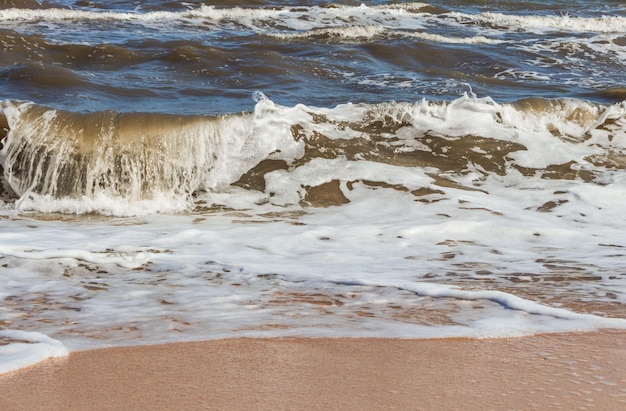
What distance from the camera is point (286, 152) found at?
22.7 ft

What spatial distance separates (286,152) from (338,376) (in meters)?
4.23

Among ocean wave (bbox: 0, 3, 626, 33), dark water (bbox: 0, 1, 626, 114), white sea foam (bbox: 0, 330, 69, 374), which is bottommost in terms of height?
white sea foam (bbox: 0, 330, 69, 374)

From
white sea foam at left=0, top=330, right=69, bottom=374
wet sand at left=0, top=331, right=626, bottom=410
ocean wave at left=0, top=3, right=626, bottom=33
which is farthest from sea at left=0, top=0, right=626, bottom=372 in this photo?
ocean wave at left=0, top=3, right=626, bottom=33

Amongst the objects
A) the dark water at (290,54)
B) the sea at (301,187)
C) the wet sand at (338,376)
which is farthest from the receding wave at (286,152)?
the wet sand at (338,376)

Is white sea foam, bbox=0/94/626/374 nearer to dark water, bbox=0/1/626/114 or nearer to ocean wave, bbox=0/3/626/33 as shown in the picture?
dark water, bbox=0/1/626/114

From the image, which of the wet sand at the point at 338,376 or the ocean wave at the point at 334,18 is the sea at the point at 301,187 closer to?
the wet sand at the point at 338,376

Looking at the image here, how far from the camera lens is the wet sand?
2570 millimetres

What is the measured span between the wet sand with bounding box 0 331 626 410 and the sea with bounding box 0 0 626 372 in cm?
14

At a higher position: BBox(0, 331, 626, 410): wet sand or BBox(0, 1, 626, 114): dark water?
BBox(0, 1, 626, 114): dark water

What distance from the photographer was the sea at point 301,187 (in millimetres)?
3578

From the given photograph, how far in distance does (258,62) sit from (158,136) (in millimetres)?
3632

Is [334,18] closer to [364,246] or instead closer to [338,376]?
[364,246]

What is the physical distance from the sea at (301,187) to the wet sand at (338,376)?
0.14m

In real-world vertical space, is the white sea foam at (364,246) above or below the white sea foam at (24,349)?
below
